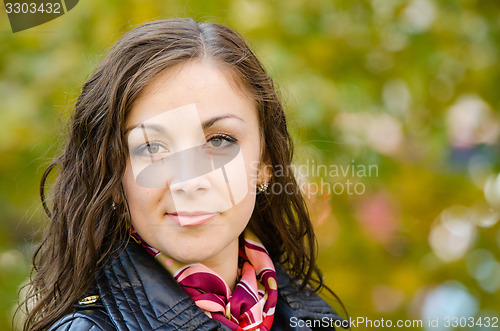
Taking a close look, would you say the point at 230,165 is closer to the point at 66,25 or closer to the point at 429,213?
the point at 66,25

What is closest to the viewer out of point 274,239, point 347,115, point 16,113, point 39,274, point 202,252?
point 202,252

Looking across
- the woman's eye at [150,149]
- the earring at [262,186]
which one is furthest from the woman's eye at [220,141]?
the earring at [262,186]

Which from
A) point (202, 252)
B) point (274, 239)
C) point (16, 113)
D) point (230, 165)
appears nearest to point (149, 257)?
point (202, 252)

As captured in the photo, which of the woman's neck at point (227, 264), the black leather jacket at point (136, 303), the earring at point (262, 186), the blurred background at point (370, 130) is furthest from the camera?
the blurred background at point (370, 130)

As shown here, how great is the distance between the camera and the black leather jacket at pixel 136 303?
1.50 meters

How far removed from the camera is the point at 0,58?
2.42 m

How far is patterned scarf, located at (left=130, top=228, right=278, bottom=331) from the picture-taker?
1640mm

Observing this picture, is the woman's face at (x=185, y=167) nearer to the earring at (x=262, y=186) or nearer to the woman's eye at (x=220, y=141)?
the woman's eye at (x=220, y=141)

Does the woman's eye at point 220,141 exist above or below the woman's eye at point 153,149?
below

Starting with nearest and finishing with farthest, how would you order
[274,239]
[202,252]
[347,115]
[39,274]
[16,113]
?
[202,252]
[39,274]
[274,239]
[16,113]
[347,115]

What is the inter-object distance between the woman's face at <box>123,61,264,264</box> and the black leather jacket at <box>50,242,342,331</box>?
0.08 metres

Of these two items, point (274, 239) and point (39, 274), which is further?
point (274, 239)

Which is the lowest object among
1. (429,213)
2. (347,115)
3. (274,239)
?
(429,213)

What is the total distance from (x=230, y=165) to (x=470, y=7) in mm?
1523
